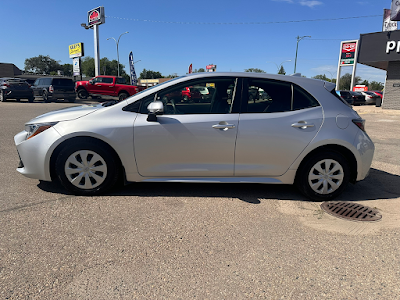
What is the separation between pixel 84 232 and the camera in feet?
9.91

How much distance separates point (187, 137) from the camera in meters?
3.79

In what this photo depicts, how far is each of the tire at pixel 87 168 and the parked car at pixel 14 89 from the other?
2005 centimetres

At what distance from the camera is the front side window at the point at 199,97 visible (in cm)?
389

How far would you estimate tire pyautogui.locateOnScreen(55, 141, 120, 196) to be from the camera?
377 centimetres

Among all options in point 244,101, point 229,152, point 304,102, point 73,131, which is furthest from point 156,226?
point 304,102

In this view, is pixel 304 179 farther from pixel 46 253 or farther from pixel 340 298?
pixel 46 253

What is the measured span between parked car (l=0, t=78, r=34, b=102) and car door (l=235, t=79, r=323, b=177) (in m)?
21.1

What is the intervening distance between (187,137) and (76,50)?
142 ft

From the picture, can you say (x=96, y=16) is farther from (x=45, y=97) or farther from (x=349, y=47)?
(x=349, y=47)

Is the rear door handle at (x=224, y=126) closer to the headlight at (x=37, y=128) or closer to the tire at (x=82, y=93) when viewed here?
the headlight at (x=37, y=128)

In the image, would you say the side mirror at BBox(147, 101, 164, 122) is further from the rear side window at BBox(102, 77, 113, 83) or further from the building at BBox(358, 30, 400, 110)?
the building at BBox(358, 30, 400, 110)

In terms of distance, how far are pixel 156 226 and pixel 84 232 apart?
706 mm

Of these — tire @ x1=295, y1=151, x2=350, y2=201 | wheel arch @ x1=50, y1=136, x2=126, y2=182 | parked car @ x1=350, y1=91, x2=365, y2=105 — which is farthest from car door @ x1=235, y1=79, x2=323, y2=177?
parked car @ x1=350, y1=91, x2=365, y2=105

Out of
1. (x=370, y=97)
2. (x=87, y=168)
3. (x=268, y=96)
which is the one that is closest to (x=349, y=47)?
(x=370, y=97)
